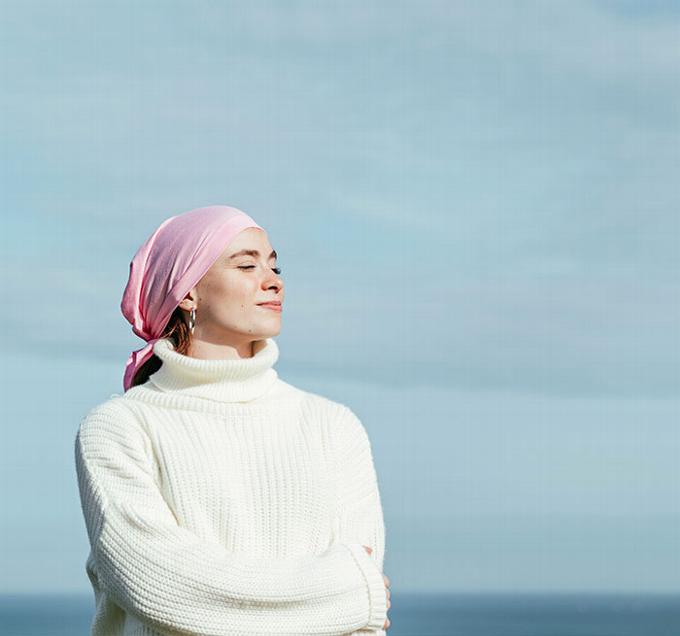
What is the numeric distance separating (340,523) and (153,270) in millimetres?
1033

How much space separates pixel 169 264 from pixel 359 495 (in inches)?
38.0

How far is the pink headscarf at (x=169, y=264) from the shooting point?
4996 millimetres

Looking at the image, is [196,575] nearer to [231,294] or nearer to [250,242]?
[231,294]

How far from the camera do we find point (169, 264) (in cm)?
508

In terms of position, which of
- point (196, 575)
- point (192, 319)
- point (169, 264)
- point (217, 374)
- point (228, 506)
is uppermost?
point (169, 264)

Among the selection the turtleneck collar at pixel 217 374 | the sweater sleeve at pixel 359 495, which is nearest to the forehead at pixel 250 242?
the turtleneck collar at pixel 217 374

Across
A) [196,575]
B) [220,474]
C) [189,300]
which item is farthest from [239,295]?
[196,575]

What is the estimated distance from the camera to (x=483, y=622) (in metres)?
126

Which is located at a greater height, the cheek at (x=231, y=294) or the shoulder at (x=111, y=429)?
the cheek at (x=231, y=294)

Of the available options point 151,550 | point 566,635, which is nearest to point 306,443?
point 151,550

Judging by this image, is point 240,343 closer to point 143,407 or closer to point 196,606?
point 143,407

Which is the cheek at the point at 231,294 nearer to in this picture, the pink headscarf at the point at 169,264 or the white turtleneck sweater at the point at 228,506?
the pink headscarf at the point at 169,264

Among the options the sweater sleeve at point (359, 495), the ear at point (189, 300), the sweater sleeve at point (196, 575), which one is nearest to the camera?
the sweater sleeve at point (196, 575)

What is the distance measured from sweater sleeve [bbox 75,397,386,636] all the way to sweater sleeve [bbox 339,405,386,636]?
0.29 feet
